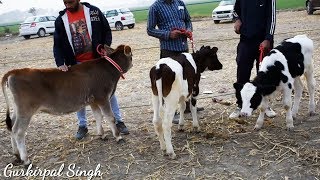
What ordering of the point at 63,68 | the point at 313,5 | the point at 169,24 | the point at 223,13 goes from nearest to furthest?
the point at 63,68 → the point at 169,24 → the point at 313,5 → the point at 223,13

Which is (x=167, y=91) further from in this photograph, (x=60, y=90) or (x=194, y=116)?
(x=60, y=90)

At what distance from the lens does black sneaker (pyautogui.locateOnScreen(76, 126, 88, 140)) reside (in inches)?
243

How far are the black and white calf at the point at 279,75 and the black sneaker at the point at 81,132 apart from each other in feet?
8.51

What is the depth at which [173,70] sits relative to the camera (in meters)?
5.06

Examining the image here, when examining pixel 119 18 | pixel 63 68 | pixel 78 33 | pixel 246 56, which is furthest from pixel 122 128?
pixel 119 18

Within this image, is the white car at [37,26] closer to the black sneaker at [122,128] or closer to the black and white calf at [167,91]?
the black sneaker at [122,128]

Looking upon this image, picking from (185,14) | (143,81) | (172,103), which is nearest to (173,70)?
(172,103)

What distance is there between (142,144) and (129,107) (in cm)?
224

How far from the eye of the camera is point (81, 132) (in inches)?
245

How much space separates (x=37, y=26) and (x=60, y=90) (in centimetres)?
2793

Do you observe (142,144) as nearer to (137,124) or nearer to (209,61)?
(137,124)

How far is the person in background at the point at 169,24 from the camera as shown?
6.20 meters

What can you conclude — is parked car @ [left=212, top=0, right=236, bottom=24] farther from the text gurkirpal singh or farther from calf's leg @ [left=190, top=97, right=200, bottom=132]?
the text gurkirpal singh

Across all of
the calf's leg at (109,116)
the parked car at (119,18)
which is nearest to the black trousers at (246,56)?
the calf's leg at (109,116)
